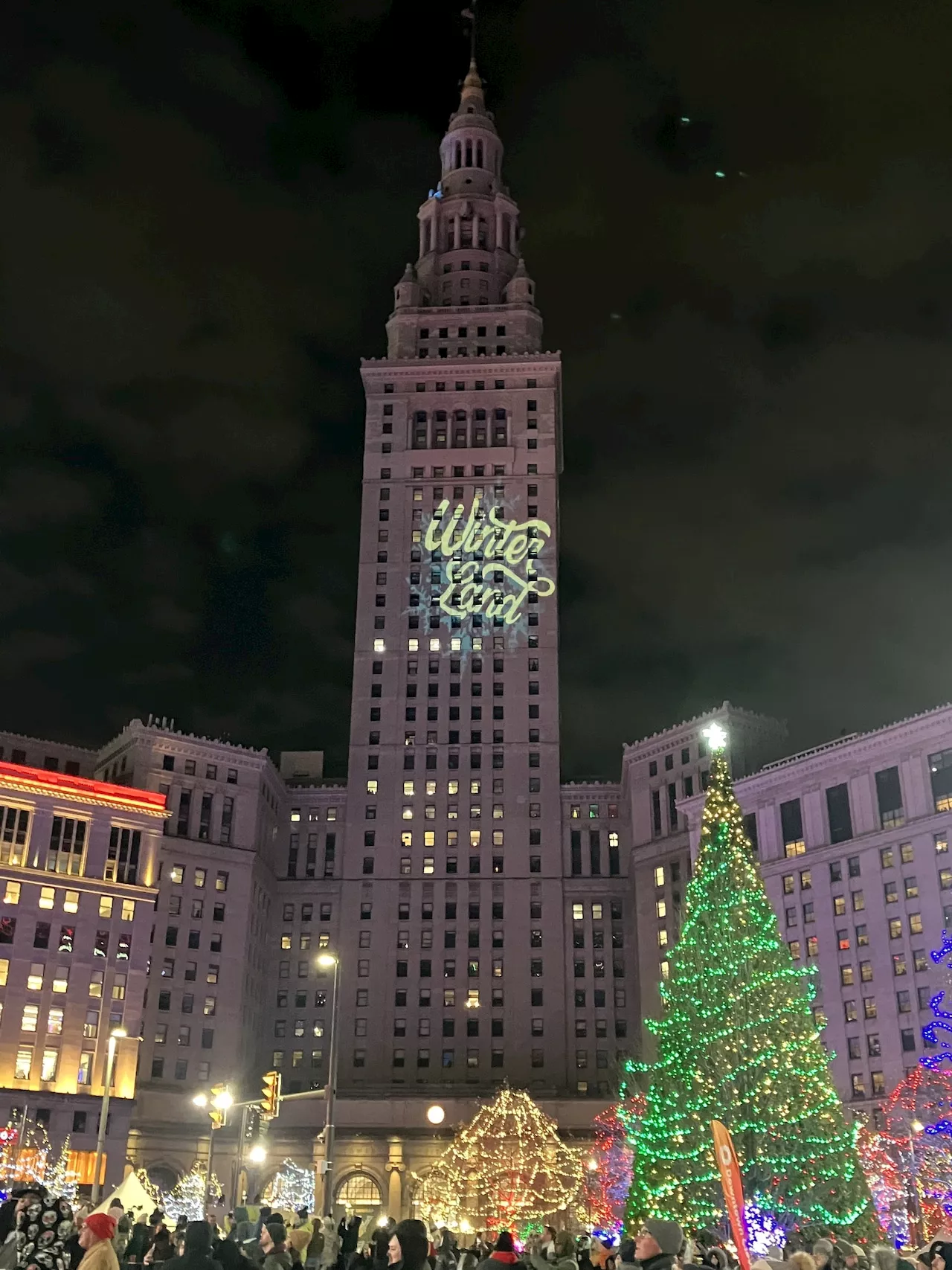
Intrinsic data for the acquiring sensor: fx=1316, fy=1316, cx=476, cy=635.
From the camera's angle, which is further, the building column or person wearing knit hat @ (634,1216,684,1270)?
the building column

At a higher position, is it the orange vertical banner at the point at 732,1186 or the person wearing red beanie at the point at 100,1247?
the orange vertical banner at the point at 732,1186

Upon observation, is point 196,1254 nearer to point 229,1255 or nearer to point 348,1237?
point 229,1255

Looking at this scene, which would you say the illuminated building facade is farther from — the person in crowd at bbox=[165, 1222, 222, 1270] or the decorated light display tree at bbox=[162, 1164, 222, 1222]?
the person in crowd at bbox=[165, 1222, 222, 1270]

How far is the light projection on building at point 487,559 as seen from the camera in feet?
413

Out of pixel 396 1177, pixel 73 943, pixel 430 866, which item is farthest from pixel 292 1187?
pixel 430 866

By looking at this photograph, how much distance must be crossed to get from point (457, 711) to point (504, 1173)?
51571 millimetres

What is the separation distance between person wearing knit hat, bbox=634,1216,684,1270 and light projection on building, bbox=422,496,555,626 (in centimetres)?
11059

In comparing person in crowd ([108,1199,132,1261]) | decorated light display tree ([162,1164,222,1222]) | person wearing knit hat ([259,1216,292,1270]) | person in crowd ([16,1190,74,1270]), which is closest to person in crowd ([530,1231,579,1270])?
person wearing knit hat ([259,1216,292,1270])

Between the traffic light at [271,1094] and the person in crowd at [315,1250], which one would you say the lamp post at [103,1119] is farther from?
the person in crowd at [315,1250]

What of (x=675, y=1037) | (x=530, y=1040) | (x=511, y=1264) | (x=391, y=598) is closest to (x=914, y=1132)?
(x=675, y=1037)

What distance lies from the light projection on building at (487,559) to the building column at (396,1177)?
47.9 metres

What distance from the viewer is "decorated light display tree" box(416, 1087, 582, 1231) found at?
242ft

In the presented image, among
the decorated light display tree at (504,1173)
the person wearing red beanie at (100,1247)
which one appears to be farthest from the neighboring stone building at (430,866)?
the person wearing red beanie at (100,1247)

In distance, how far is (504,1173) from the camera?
252 feet
